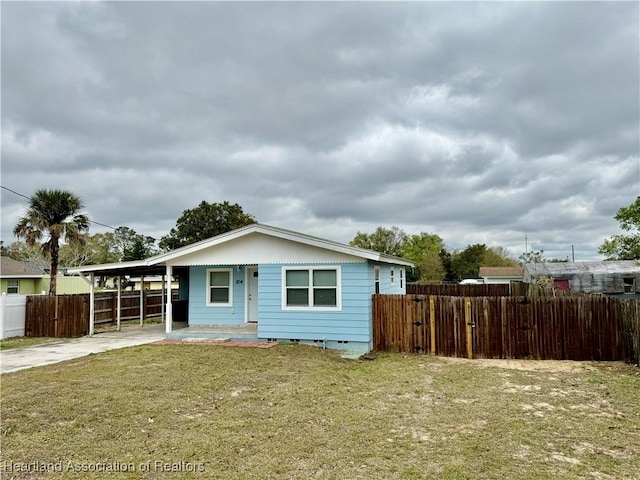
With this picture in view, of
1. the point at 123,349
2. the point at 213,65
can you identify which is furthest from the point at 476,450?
the point at 213,65

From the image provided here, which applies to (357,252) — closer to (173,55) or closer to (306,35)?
(306,35)

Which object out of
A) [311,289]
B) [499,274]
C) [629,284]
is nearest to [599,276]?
[629,284]

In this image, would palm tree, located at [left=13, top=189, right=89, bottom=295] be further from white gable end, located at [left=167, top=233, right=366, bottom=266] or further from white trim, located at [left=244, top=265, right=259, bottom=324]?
white trim, located at [left=244, top=265, right=259, bottom=324]

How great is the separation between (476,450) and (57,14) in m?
13.0

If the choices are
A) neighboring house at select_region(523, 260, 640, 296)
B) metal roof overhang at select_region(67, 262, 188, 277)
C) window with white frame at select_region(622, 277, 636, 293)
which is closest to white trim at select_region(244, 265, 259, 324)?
metal roof overhang at select_region(67, 262, 188, 277)

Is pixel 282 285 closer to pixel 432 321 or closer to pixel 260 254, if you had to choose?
pixel 260 254

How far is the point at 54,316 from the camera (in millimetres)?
14727

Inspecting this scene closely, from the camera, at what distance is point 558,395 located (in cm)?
670

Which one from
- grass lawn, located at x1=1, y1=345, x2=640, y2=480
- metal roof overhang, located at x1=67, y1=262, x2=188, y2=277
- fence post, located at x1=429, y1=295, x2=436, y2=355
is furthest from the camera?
metal roof overhang, located at x1=67, y1=262, x2=188, y2=277

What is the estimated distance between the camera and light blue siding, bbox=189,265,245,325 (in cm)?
1309

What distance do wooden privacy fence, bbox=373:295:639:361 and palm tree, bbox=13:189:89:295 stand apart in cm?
1476

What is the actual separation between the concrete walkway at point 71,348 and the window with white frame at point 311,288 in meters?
4.57

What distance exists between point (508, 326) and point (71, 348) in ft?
39.3

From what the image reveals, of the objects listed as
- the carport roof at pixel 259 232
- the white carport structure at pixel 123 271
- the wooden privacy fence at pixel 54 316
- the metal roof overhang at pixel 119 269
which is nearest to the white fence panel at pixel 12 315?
the wooden privacy fence at pixel 54 316
